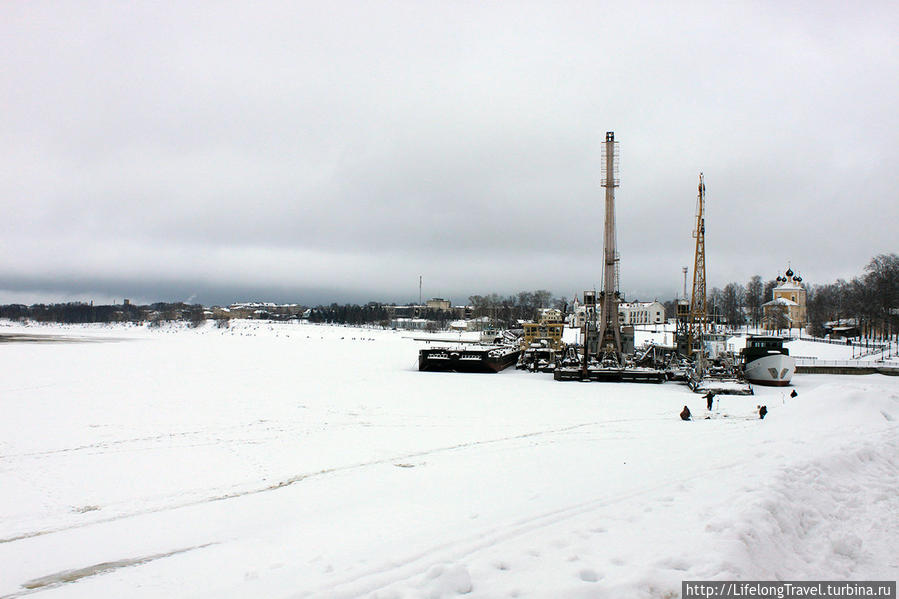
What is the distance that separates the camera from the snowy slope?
559 centimetres

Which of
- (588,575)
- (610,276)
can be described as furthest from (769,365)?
(588,575)

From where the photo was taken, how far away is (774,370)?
37062 mm

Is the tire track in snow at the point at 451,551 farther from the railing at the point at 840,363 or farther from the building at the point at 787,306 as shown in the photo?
the building at the point at 787,306

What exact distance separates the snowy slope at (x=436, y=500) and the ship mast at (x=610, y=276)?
948 inches

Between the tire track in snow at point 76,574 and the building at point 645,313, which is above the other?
the building at point 645,313

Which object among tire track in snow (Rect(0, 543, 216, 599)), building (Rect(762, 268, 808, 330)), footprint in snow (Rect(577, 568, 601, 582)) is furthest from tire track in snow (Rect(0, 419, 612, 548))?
building (Rect(762, 268, 808, 330))

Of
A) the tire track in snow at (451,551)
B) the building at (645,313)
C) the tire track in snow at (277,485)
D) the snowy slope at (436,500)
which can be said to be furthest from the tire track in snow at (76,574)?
the building at (645,313)

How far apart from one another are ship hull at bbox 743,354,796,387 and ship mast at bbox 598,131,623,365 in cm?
1010

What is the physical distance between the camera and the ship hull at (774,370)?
36.8 m

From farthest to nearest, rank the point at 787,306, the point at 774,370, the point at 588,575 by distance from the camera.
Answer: the point at 787,306 → the point at 774,370 → the point at 588,575

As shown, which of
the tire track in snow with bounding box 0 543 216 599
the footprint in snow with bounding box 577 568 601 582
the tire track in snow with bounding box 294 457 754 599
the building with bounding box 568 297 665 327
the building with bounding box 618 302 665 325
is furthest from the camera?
the building with bounding box 618 302 665 325

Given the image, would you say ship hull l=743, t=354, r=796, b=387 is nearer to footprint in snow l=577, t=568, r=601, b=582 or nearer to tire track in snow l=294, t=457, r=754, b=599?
tire track in snow l=294, t=457, r=754, b=599

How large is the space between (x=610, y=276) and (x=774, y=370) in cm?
1369

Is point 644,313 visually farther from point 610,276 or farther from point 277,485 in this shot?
point 277,485
